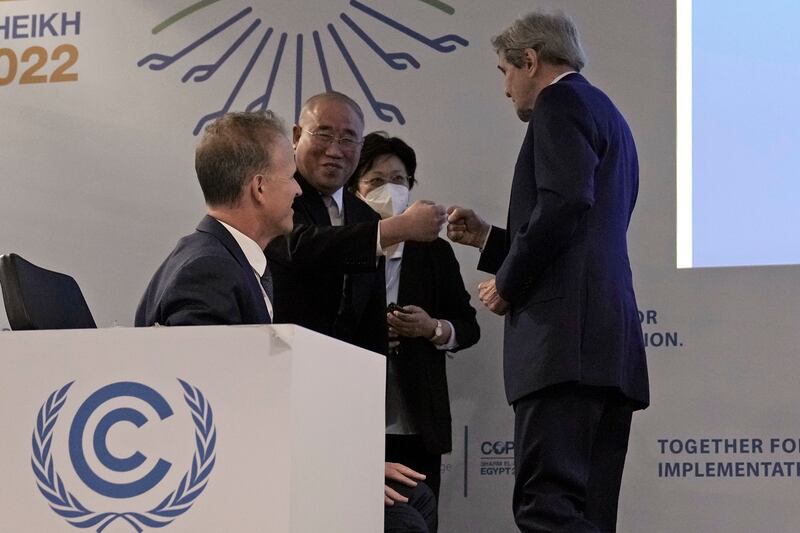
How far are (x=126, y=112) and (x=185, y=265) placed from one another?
115 inches

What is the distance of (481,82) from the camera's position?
450cm

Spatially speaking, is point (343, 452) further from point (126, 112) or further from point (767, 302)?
point (126, 112)

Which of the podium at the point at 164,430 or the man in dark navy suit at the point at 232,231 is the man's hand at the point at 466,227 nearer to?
the man in dark navy suit at the point at 232,231

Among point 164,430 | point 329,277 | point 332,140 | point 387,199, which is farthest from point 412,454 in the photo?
point 164,430

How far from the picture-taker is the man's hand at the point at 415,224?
327cm

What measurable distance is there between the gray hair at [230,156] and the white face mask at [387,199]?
1391 mm

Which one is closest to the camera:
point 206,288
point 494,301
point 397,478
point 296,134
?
point 206,288

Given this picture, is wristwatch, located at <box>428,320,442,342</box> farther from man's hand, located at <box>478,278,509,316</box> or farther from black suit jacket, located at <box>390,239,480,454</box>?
man's hand, located at <box>478,278,509,316</box>

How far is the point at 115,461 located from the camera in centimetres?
167

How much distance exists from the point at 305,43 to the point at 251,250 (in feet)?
8.03

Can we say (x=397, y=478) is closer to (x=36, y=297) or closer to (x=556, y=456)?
(x=556, y=456)

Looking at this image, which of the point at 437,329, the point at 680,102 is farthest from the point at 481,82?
the point at 437,329

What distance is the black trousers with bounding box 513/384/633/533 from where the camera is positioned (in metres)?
2.80

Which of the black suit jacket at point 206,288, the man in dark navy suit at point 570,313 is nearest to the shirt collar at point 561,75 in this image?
the man in dark navy suit at point 570,313
